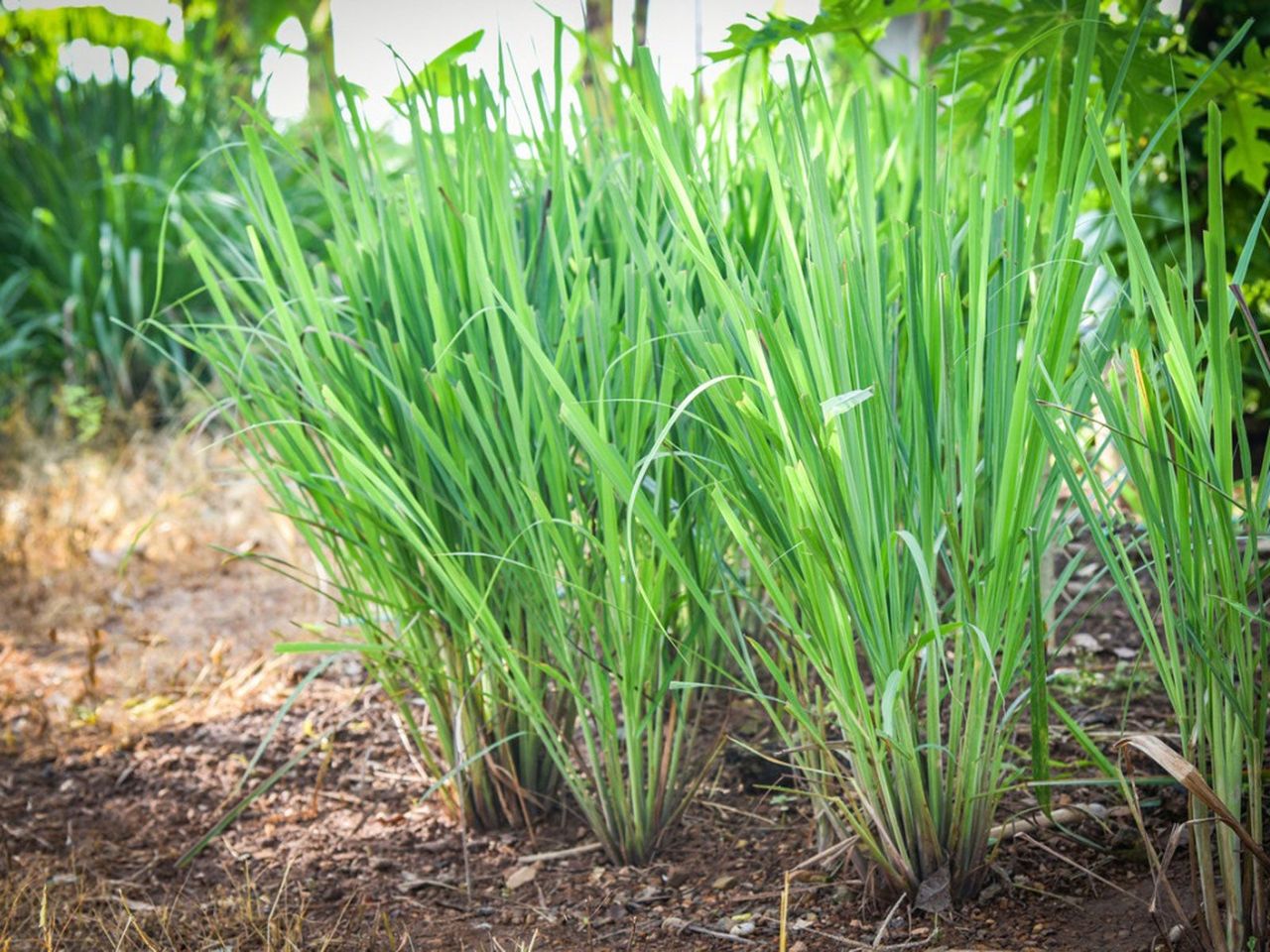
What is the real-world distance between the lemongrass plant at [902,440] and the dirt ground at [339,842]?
99mm

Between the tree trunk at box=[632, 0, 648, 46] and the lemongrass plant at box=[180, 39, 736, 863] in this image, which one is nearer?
the lemongrass plant at box=[180, 39, 736, 863]

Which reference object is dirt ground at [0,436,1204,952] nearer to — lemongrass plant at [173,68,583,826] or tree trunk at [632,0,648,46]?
lemongrass plant at [173,68,583,826]

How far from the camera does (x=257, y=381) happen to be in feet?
4.63

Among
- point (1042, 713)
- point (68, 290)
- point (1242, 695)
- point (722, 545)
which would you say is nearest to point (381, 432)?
point (722, 545)

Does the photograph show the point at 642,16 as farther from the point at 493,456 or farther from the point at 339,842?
the point at 339,842

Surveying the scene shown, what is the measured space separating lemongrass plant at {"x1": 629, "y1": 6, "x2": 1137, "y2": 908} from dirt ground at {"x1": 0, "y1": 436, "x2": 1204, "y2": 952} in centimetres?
10

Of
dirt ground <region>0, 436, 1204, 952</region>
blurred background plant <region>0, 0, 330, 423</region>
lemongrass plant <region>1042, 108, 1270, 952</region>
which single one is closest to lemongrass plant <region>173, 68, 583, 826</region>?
dirt ground <region>0, 436, 1204, 952</region>

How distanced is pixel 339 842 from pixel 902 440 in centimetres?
98

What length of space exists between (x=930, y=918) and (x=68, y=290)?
14.3 feet

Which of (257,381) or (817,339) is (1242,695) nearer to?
(817,339)

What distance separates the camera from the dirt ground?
1173 mm

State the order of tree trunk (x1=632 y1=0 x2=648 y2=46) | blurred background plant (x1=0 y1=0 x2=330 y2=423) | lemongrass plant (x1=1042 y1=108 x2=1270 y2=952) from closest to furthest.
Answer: lemongrass plant (x1=1042 y1=108 x2=1270 y2=952), tree trunk (x1=632 y1=0 x2=648 y2=46), blurred background plant (x1=0 y1=0 x2=330 y2=423)

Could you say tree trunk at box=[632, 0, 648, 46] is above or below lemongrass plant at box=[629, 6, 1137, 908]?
above

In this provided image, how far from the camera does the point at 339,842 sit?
5.21 feet
